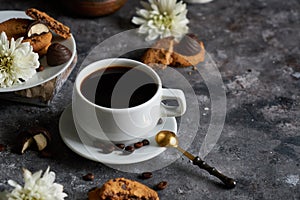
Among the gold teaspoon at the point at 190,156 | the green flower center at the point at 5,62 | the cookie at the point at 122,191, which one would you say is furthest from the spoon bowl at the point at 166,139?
the green flower center at the point at 5,62

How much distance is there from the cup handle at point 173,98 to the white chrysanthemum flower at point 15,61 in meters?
0.29

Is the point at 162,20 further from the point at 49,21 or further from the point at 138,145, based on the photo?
the point at 138,145

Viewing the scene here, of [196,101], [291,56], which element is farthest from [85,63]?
[291,56]

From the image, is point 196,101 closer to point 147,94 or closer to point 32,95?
point 147,94

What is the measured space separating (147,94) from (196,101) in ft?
0.74

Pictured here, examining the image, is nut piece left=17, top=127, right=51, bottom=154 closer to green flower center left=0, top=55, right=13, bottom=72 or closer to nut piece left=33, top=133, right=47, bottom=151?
nut piece left=33, top=133, right=47, bottom=151

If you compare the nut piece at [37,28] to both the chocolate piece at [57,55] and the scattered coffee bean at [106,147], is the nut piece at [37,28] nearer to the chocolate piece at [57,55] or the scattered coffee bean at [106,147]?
the chocolate piece at [57,55]

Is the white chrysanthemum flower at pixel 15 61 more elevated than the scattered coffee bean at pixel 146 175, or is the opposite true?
the white chrysanthemum flower at pixel 15 61

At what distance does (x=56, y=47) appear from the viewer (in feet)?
4.22

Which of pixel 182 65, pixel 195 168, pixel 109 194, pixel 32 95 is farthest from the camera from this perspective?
pixel 182 65

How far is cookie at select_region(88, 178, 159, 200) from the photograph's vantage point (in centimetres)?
105

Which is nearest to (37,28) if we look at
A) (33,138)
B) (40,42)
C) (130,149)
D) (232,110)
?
(40,42)

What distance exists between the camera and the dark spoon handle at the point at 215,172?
1124mm

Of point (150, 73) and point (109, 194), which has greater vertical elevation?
point (150, 73)
